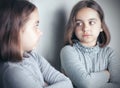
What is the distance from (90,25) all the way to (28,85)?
571 mm

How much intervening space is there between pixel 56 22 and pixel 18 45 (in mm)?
577

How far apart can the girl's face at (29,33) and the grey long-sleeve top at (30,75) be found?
65 millimetres

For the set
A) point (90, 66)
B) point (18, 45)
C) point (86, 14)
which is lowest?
point (90, 66)

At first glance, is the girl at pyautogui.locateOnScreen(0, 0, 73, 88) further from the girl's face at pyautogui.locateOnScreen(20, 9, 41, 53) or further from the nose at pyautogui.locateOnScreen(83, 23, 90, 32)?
the nose at pyautogui.locateOnScreen(83, 23, 90, 32)

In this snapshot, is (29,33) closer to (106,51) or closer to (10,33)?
(10,33)

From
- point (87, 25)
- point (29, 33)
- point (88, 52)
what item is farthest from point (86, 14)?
point (29, 33)

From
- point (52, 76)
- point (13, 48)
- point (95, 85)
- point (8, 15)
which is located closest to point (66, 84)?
point (52, 76)

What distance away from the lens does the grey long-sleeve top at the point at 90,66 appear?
4.21ft

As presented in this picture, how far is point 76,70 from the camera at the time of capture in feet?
4.25

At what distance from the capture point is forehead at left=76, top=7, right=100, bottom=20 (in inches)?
55.4

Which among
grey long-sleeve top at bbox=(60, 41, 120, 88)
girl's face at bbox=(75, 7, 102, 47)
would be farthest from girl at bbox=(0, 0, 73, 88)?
girl's face at bbox=(75, 7, 102, 47)

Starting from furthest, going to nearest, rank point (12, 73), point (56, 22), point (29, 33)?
point (56, 22)
point (29, 33)
point (12, 73)

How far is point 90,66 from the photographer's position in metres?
1.41

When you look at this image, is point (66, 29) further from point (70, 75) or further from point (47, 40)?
point (70, 75)
